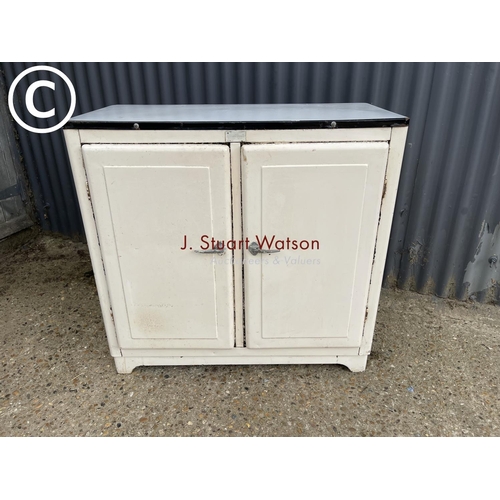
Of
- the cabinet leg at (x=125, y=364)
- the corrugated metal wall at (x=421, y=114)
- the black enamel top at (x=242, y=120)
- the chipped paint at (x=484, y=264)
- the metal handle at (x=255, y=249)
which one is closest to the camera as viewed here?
the black enamel top at (x=242, y=120)

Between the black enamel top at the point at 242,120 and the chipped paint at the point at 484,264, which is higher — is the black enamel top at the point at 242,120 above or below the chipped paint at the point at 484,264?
above

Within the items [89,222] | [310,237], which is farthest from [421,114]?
[89,222]

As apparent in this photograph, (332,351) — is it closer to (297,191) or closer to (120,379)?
(297,191)

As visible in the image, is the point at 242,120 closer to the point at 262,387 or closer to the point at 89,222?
the point at 89,222

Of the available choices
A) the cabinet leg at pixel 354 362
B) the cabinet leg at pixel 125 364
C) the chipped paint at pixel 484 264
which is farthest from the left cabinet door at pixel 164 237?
the chipped paint at pixel 484 264

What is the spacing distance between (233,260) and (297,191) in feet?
1.35

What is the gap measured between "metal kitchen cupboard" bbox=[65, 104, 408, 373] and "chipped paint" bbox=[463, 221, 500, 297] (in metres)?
1.03

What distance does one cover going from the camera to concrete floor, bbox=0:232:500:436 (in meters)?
1.65

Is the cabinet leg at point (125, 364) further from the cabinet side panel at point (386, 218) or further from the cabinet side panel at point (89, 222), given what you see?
the cabinet side panel at point (386, 218)

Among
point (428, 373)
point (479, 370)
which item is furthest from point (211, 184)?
point (479, 370)

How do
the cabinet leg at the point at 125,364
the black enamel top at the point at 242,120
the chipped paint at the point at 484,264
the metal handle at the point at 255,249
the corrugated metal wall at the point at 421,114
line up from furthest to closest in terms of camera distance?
the chipped paint at the point at 484,264, the corrugated metal wall at the point at 421,114, the cabinet leg at the point at 125,364, the metal handle at the point at 255,249, the black enamel top at the point at 242,120

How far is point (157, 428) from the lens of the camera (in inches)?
64.8

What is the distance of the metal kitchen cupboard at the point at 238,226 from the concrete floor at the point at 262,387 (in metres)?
0.12

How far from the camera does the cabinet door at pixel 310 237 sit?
1.49 meters
